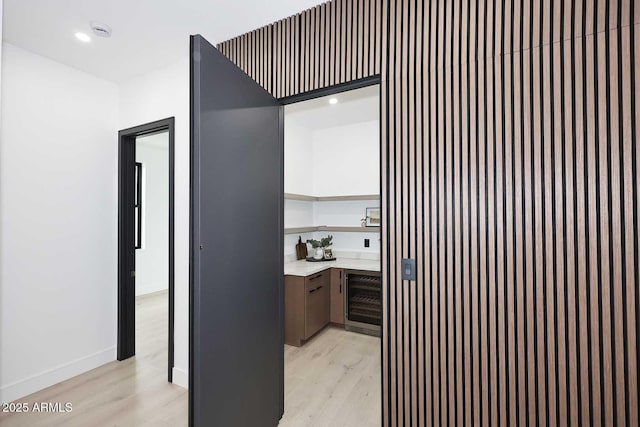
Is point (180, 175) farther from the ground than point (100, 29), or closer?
closer

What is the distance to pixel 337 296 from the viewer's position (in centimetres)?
384

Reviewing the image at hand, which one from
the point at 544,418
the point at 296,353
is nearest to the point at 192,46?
the point at 544,418

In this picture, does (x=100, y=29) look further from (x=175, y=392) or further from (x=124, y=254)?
(x=175, y=392)

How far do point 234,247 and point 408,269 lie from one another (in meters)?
0.93

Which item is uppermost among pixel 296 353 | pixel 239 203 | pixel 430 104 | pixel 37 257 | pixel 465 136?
pixel 430 104

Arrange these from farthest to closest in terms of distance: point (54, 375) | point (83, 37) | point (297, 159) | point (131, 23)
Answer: point (297, 159)
point (54, 375)
point (83, 37)
point (131, 23)

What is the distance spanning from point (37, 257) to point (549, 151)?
3535 millimetres

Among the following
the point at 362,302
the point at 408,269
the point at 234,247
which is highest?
the point at 234,247

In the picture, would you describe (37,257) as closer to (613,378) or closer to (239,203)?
(239,203)

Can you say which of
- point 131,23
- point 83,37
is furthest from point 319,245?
point 83,37

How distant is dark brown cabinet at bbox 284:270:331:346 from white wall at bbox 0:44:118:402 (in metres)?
1.70

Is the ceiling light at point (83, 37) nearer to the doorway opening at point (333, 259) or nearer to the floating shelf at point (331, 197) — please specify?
the doorway opening at point (333, 259)

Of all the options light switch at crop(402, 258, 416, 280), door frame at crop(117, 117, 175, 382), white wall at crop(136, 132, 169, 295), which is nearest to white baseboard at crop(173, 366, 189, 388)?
door frame at crop(117, 117, 175, 382)

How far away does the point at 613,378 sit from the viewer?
1292 millimetres
